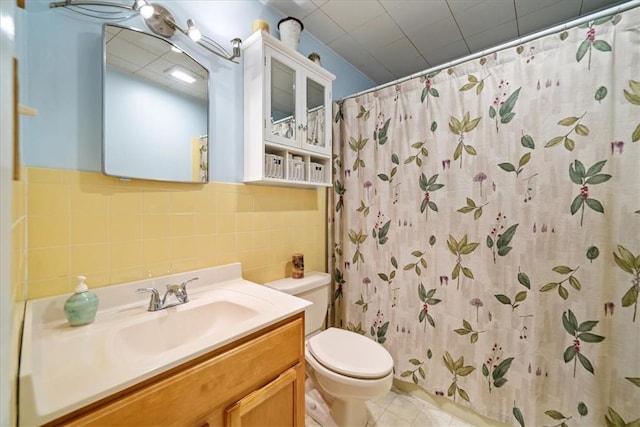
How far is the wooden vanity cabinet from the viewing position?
0.56m

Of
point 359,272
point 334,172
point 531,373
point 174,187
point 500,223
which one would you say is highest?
point 334,172

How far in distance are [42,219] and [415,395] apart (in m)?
2.00

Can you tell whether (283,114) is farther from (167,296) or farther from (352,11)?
(167,296)

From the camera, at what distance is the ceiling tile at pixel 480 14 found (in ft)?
4.79

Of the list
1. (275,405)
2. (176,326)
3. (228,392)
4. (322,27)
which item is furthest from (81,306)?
(322,27)

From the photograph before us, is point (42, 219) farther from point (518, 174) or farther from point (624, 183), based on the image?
point (624, 183)

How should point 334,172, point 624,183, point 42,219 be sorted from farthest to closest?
point 334,172 → point 624,183 → point 42,219

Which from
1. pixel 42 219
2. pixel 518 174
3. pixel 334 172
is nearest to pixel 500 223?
pixel 518 174

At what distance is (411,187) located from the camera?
1.52m

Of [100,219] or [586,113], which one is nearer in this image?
[100,219]

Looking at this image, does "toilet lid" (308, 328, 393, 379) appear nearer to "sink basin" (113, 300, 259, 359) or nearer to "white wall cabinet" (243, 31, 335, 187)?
"sink basin" (113, 300, 259, 359)

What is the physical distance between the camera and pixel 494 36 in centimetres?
175

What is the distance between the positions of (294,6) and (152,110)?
1079 mm

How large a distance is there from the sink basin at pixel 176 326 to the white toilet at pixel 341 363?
35cm
